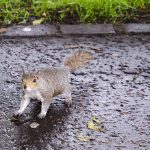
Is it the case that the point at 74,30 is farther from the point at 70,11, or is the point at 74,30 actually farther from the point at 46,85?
the point at 46,85

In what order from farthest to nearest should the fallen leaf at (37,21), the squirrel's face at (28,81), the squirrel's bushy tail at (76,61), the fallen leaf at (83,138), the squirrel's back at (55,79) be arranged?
the fallen leaf at (37,21)
the squirrel's bushy tail at (76,61)
the squirrel's back at (55,79)
the fallen leaf at (83,138)
the squirrel's face at (28,81)

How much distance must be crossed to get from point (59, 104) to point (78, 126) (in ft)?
1.38

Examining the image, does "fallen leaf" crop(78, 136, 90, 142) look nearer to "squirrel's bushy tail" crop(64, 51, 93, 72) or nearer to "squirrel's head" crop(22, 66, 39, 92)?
"squirrel's head" crop(22, 66, 39, 92)

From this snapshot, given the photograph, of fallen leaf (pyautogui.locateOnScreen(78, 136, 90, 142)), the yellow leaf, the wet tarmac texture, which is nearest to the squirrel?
the wet tarmac texture

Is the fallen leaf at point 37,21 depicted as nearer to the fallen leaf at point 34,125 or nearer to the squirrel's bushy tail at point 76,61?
the squirrel's bushy tail at point 76,61

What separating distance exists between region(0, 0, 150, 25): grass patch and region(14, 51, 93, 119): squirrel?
1.71 metres

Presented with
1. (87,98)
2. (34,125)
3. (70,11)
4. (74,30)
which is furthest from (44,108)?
(70,11)

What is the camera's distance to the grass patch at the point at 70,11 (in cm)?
655

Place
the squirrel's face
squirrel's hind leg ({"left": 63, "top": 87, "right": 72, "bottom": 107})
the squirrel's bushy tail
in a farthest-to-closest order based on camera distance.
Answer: the squirrel's bushy tail, squirrel's hind leg ({"left": 63, "top": 87, "right": 72, "bottom": 107}), the squirrel's face

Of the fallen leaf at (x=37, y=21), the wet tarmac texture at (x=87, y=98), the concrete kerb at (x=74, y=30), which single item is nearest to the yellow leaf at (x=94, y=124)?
the wet tarmac texture at (x=87, y=98)

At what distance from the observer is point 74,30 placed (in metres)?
6.42

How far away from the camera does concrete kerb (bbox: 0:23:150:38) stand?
248 inches

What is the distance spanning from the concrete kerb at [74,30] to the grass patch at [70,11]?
5.1 inches

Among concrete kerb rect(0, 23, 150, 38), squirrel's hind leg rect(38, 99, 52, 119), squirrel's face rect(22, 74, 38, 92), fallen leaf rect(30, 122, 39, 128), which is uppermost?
squirrel's face rect(22, 74, 38, 92)
